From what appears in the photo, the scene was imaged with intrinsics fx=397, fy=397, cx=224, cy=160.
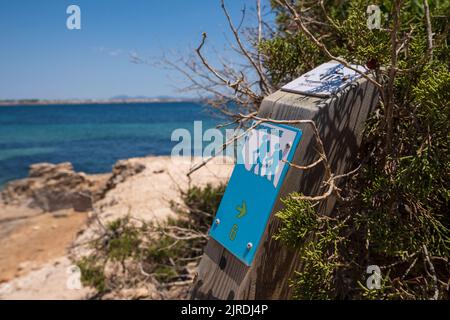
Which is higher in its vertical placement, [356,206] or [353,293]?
[356,206]

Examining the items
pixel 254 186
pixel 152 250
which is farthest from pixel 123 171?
pixel 254 186

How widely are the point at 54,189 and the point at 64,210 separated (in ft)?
5.45

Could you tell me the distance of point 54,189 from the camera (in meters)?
14.5

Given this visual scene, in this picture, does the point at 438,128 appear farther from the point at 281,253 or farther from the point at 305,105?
the point at 281,253

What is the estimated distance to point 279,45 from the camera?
2.86 metres

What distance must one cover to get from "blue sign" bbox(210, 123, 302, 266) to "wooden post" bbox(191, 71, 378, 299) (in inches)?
1.7

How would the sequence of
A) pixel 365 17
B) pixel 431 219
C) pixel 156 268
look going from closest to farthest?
pixel 431 219, pixel 365 17, pixel 156 268

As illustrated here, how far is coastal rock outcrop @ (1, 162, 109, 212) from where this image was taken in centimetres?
1350

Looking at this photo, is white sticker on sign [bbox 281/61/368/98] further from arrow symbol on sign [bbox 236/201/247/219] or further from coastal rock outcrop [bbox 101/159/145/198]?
coastal rock outcrop [bbox 101/159/145/198]

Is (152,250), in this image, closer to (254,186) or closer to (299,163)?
(254,186)

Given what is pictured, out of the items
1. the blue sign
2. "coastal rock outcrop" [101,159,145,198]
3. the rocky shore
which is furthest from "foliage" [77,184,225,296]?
"coastal rock outcrop" [101,159,145,198]

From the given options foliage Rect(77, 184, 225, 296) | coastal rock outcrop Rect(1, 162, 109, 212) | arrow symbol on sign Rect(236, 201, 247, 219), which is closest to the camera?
arrow symbol on sign Rect(236, 201, 247, 219)

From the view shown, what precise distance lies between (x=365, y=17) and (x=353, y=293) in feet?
5.48
